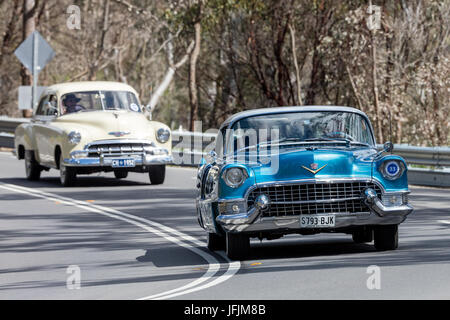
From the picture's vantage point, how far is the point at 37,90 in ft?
96.8

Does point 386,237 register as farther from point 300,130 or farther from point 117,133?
point 117,133

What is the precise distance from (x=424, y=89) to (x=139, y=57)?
2732 cm

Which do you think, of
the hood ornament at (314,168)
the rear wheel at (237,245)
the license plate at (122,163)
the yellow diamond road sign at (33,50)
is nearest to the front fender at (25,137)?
the license plate at (122,163)

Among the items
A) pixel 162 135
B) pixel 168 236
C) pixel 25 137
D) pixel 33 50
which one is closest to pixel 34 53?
pixel 33 50

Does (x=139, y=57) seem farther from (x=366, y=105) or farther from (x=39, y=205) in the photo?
(x=39, y=205)

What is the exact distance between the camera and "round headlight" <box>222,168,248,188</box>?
11.0 metres

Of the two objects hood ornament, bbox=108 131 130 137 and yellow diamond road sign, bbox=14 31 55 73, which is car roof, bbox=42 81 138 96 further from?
yellow diamond road sign, bbox=14 31 55 73

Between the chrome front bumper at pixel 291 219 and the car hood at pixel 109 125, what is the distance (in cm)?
970

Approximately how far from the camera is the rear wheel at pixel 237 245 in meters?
11.3

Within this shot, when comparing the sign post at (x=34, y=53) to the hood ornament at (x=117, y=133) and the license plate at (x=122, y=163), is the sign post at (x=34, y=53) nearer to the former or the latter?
the hood ornament at (x=117, y=133)

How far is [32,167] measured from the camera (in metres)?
22.8

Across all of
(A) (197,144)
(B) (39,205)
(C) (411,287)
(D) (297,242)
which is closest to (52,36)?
(A) (197,144)
